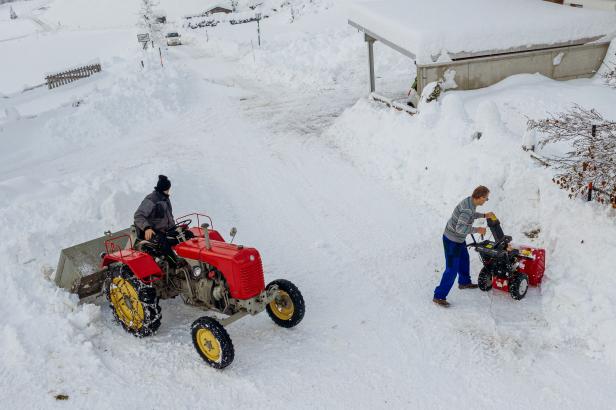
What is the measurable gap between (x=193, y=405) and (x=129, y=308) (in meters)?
1.72

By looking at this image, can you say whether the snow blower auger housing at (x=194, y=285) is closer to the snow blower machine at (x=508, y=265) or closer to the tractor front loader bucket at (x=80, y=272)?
the tractor front loader bucket at (x=80, y=272)

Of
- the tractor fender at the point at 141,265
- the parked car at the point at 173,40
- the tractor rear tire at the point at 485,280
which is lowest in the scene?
the parked car at the point at 173,40

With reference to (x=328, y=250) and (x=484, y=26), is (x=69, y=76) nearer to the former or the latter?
(x=484, y=26)

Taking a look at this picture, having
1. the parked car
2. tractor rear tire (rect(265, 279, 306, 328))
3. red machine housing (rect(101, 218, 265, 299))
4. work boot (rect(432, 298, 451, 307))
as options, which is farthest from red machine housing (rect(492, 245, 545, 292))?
the parked car

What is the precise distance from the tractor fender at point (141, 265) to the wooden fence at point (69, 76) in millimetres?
18111

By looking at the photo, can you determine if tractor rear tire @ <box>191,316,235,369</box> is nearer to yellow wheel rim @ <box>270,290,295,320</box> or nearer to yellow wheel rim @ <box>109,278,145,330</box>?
yellow wheel rim @ <box>109,278,145,330</box>

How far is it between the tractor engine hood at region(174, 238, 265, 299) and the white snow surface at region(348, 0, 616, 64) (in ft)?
29.5

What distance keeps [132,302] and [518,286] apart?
4.98m

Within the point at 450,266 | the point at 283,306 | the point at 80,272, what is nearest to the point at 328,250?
the point at 283,306

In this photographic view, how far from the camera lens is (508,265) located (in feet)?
23.7

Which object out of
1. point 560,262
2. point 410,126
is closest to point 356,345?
point 560,262

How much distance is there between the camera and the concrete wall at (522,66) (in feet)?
46.0

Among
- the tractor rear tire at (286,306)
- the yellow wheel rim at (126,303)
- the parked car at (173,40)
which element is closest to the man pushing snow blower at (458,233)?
the tractor rear tire at (286,306)

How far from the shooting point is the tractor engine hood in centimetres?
630
